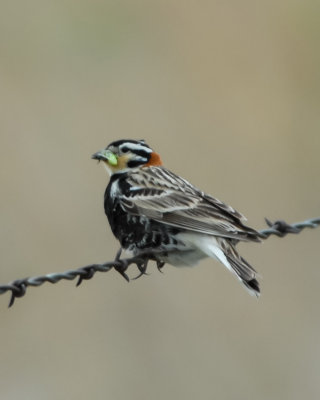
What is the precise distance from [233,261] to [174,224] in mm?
516

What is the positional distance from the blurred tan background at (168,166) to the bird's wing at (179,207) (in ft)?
12.7

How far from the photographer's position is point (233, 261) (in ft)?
25.7

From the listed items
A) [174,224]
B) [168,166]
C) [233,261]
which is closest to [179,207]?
[174,224]

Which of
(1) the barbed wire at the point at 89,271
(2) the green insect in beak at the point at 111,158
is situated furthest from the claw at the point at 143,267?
(2) the green insect in beak at the point at 111,158

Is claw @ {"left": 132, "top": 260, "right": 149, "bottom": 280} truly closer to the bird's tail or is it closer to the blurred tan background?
the bird's tail

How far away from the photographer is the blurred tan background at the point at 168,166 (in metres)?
12.3

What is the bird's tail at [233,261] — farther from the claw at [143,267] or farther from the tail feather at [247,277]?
the claw at [143,267]

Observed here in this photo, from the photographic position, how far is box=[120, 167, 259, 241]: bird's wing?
26.1 feet

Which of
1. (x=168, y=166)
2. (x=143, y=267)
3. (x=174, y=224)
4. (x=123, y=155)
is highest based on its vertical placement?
(x=123, y=155)

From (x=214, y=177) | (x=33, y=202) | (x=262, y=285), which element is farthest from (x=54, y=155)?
(x=262, y=285)

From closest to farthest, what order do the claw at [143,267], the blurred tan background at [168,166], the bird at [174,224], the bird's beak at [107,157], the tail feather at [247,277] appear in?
1. the tail feather at [247,277]
2. the bird at [174,224]
3. the claw at [143,267]
4. the bird's beak at [107,157]
5. the blurred tan background at [168,166]

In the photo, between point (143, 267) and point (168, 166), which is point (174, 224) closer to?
point (143, 267)

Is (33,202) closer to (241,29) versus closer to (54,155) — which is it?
(54,155)

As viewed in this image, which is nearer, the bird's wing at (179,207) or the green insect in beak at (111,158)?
the bird's wing at (179,207)
